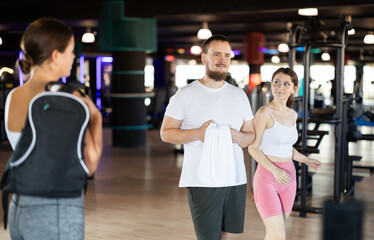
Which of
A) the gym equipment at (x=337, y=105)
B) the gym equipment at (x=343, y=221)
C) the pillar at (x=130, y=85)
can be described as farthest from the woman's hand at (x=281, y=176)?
the pillar at (x=130, y=85)

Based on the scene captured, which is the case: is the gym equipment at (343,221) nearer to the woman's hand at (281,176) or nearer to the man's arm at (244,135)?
the man's arm at (244,135)

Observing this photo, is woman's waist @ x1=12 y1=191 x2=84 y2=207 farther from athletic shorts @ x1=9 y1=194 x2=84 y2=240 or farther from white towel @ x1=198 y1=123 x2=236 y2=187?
white towel @ x1=198 y1=123 x2=236 y2=187

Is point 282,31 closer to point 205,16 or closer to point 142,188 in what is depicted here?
point 205,16

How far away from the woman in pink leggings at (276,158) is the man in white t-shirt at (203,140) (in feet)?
0.83

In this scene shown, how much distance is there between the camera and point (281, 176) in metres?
2.77

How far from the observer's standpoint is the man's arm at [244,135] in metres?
2.50

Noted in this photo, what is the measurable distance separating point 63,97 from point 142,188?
14.9 feet

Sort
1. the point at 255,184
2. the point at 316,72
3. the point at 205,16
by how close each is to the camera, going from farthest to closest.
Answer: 1. the point at 316,72
2. the point at 205,16
3. the point at 255,184

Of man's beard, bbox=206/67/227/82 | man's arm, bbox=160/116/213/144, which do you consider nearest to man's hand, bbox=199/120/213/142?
man's arm, bbox=160/116/213/144

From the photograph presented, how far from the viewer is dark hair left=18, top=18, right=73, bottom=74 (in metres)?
1.59

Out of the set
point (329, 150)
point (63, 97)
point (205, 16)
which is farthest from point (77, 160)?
point (329, 150)

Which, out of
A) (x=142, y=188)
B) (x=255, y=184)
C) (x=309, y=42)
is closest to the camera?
(x=255, y=184)

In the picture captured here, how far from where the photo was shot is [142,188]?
604 centimetres

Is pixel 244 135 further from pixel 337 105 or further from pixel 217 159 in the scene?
pixel 337 105
